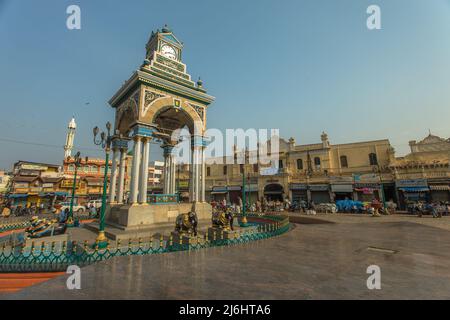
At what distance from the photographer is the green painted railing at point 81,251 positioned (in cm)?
559

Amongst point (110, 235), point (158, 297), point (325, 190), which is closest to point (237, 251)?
point (158, 297)

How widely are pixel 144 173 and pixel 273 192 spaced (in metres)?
22.4

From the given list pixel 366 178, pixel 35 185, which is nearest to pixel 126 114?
pixel 366 178

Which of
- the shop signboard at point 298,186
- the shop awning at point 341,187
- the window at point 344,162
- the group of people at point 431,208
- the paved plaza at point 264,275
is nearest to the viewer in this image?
the paved plaza at point 264,275

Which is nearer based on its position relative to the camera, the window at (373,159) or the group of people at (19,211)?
the window at (373,159)

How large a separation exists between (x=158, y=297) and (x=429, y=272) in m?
6.12

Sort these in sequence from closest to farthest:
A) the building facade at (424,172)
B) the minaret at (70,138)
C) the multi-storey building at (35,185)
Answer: the building facade at (424,172) → the multi-storey building at (35,185) → the minaret at (70,138)

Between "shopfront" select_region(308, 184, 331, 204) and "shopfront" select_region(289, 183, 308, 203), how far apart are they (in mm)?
794

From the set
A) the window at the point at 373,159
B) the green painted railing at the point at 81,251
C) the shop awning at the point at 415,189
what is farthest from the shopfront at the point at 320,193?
the green painted railing at the point at 81,251

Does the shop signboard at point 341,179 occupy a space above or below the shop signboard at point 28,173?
below

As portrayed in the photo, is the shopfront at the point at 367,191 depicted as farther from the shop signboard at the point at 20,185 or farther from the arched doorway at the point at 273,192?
the shop signboard at the point at 20,185

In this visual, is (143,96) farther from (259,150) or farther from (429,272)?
(259,150)

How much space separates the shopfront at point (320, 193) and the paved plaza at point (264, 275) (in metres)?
20.2

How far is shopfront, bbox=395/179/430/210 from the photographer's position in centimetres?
2098
